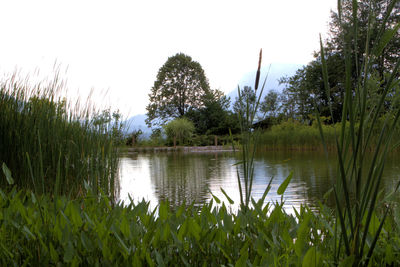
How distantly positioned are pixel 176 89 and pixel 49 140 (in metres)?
32.2

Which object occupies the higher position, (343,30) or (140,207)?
(343,30)

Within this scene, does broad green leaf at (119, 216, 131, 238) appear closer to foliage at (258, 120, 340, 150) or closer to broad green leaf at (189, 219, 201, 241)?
broad green leaf at (189, 219, 201, 241)

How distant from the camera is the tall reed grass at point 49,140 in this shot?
3.08m

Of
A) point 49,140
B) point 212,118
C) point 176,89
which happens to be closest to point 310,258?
point 49,140

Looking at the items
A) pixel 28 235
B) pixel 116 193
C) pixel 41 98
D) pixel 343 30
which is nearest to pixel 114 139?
pixel 116 193

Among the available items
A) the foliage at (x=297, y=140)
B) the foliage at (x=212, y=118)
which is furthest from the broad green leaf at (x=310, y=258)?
the foliage at (x=212, y=118)

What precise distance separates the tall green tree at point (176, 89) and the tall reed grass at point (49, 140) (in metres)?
30.9

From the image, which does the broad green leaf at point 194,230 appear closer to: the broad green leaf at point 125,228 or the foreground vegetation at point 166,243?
the foreground vegetation at point 166,243

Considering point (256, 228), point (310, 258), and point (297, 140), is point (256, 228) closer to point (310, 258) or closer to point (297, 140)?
point (310, 258)

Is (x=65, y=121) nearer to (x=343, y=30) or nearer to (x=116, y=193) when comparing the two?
(x=116, y=193)

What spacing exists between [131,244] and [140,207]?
0.37m

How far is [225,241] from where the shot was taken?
1.26 metres

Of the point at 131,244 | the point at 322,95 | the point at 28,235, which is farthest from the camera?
the point at 322,95

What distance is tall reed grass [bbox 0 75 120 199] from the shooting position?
10.1 ft
